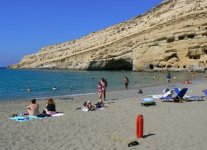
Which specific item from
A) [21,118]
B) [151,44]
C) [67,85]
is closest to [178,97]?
[21,118]

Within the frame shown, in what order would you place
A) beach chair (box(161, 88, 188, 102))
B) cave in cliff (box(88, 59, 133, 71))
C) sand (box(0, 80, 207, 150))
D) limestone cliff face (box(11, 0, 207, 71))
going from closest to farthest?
1. sand (box(0, 80, 207, 150))
2. beach chair (box(161, 88, 188, 102))
3. limestone cliff face (box(11, 0, 207, 71))
4. cave in cliff (box(88, 59, 133, 71))

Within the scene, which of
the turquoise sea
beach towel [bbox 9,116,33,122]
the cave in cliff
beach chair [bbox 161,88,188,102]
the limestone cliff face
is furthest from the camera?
the cave in cliff

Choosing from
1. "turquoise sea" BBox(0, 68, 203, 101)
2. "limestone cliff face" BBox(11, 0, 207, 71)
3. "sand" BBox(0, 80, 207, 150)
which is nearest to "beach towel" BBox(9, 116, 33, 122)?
"sand" BBox(0, 80, 207, 150)

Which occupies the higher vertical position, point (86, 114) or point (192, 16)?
point (192, 16)

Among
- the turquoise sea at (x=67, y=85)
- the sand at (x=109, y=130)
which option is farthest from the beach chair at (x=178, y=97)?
the turquoise sea at (x=67, y=85)

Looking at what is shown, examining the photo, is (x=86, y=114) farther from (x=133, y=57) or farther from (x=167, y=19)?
(x=167, y=19)

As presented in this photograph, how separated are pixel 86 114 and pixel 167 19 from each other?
6264 cm

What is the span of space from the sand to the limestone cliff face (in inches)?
1759

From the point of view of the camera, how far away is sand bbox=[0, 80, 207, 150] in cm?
983

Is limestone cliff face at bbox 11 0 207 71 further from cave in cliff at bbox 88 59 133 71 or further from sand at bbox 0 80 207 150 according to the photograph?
sand at bbox 0 80 207 150

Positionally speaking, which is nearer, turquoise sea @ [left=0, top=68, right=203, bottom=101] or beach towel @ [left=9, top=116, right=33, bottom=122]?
beach towel @ [left=9, top=116, right=33, bottom=122]

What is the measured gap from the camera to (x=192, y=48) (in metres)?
62.1

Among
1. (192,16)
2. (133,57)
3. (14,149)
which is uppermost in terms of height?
(192,16)

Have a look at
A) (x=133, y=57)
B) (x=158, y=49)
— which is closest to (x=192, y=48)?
(x=158, y=49)
